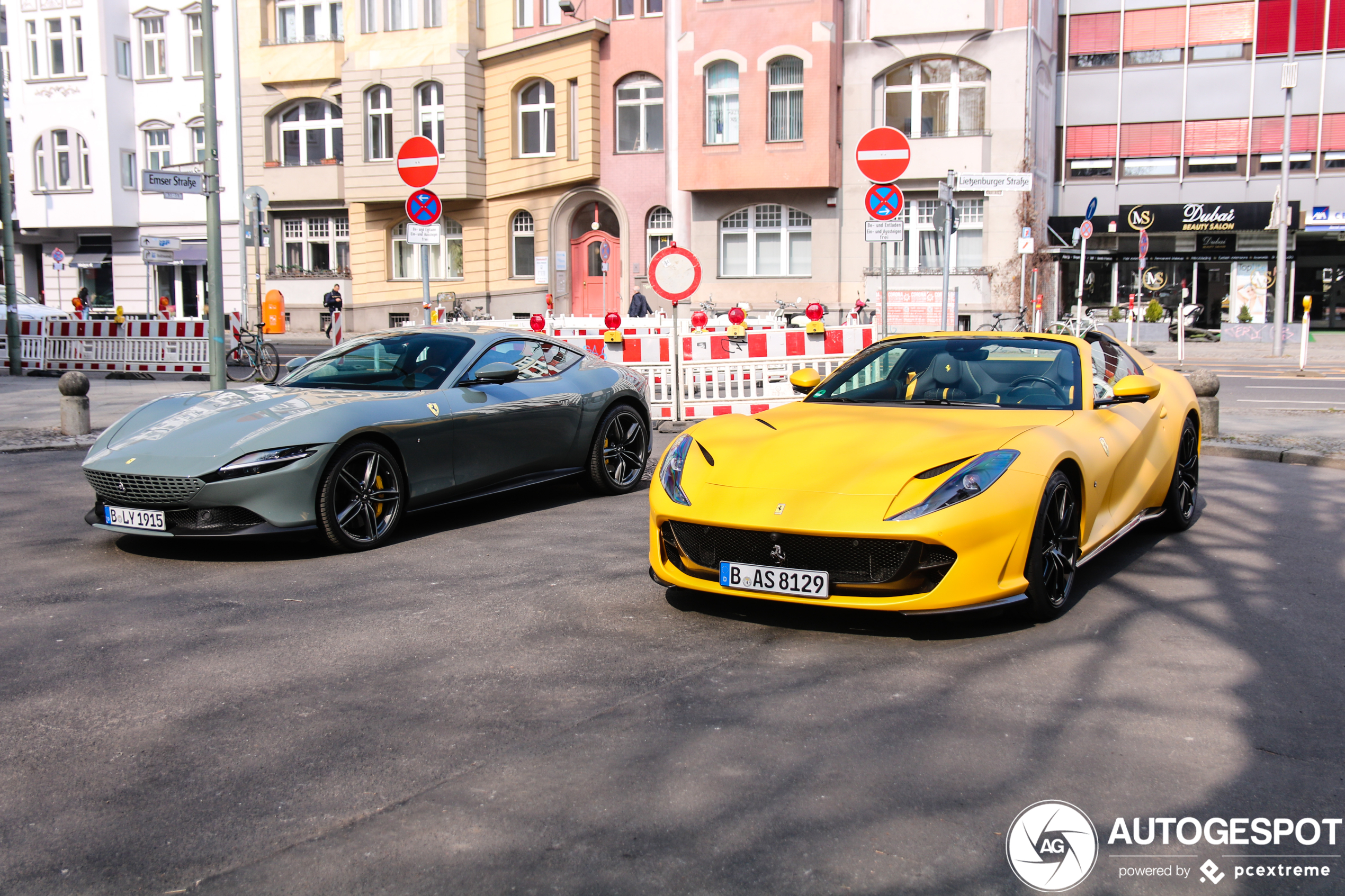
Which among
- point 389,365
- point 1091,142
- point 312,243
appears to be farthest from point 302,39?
point 389,365

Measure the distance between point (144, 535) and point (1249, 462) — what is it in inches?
352

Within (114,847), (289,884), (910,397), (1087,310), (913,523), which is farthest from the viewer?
(1087,310)

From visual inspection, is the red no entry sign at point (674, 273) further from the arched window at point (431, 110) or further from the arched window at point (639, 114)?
the arched window at point (431, 110)

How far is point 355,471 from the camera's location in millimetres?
7012

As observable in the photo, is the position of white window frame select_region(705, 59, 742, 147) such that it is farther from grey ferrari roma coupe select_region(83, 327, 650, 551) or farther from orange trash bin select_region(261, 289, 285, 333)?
grey ferrari roma coupe select_region(83, 327, 650, 551)

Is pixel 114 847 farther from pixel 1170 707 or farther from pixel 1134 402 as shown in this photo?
pixel 1134 402

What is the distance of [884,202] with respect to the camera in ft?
43.5

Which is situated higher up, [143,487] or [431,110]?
[431,110]

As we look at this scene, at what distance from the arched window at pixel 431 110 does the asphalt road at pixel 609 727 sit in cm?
3153

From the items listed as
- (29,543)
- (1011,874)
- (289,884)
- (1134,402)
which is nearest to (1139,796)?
(1011,874)

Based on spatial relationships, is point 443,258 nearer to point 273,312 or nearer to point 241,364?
point 273,312

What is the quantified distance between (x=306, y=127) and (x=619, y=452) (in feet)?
111

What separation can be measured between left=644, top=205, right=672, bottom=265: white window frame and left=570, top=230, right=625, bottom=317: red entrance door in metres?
1.06

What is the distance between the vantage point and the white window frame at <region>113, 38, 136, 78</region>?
42688mm
